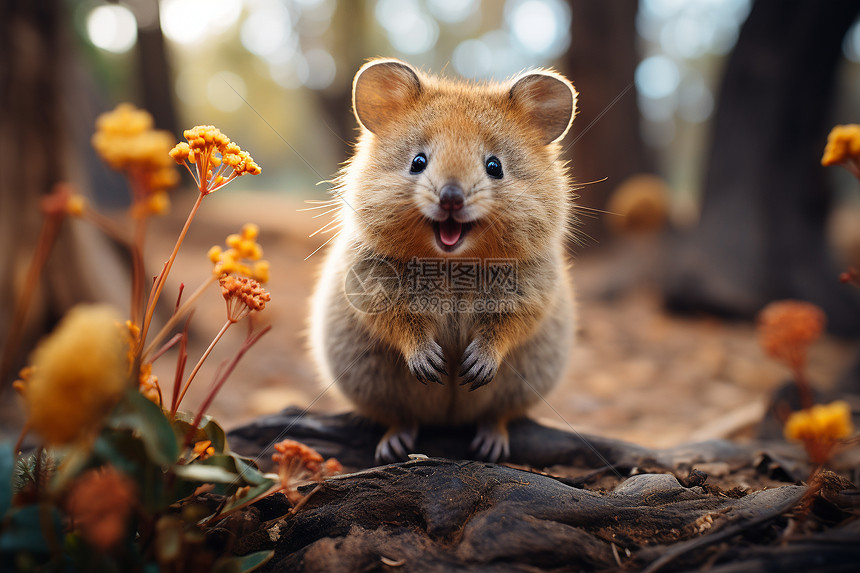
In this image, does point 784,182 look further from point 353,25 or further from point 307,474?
point 353,25

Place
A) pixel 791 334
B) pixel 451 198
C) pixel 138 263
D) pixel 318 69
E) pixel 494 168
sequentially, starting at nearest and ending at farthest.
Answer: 1. pixel 138 263
2. pixel 451 198
3. pixel 494 168
4. pixel 791 334
5. pixel 318 69

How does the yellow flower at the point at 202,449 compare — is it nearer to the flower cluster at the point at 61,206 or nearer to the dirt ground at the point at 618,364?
the flower cluster at the point at 61,206

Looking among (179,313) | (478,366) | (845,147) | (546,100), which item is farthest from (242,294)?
(845,147)

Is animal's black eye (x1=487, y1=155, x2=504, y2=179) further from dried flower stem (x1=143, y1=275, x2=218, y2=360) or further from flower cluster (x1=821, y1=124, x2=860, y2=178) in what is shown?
dried flower stem (x1=143, y1=275, x2=218, y2=360)

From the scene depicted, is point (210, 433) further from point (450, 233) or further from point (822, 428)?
point (822, 428)

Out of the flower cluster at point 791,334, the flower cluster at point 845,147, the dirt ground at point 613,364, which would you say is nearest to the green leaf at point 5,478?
the dirt ground at point 613,364

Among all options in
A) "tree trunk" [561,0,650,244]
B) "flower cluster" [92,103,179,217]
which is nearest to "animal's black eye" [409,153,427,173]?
"flower cluster" [92,103,179,217]

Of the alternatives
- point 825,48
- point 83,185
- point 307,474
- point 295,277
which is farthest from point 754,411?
point 295,277

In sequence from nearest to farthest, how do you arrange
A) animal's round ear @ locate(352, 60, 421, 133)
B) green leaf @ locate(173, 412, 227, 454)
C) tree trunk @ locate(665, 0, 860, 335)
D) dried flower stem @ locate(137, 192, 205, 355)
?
dried flower stem @ locate(137, 192, 205, 355), green leaf @ locate(173, 412, 227, 454), animal's round ear @ locate(352, 60, 421, 133), tree trunk @ locate(665, 0, 860, 335)
